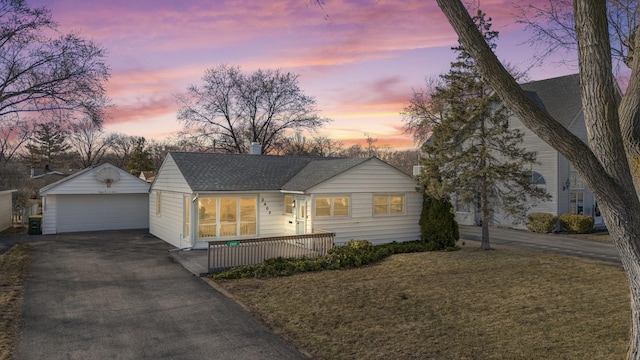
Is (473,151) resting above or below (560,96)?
below

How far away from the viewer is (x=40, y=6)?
14914mm

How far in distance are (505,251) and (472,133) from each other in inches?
187

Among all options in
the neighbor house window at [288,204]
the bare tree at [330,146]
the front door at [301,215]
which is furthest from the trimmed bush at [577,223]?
the bare tree at [330,146]

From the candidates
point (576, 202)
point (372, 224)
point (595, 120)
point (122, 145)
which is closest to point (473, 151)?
point (372, 224)

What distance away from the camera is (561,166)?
23.2m

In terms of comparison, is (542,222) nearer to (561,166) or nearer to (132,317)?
(561,166)

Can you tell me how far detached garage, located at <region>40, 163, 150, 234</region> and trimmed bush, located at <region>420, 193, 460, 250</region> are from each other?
15712 millimetres

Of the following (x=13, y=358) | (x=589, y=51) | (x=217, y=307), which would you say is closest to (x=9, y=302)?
(x=13, y=358)

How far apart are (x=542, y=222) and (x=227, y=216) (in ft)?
57.0

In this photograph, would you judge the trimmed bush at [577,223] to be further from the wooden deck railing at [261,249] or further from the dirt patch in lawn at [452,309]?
the wooden deck railing at [261,249]

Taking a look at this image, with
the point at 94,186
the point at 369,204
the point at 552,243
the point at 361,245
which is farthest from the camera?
the point at 94,186

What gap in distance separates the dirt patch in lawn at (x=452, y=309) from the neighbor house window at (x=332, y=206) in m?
3.62

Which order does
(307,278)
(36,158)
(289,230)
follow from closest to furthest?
(307,278), (289,230), (36,158)

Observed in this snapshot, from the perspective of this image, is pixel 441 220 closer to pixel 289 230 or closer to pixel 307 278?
pixel 289 230
